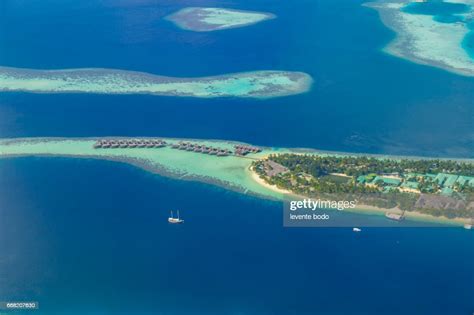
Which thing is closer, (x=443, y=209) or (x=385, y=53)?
(x=443, y=209)

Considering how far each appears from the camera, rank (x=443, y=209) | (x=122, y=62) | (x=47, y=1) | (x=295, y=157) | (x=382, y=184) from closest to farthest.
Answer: (x=443, y=209) < (x=382, y=184) < (x=295, y=157) < (x=122, y=62) < (x=47, y=1)

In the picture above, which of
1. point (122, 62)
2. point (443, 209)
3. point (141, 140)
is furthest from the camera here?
point (122, 62)

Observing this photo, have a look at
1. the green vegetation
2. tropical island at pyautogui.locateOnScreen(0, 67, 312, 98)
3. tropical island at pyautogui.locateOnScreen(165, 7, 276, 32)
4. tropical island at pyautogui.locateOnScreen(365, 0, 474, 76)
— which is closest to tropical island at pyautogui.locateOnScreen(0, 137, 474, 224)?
the green vegetation

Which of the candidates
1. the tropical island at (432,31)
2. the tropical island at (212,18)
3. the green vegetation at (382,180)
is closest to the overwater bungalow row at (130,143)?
the green vegetation at (382,180)

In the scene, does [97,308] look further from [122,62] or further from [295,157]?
[122,62]

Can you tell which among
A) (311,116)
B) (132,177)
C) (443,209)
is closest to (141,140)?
(132,177)

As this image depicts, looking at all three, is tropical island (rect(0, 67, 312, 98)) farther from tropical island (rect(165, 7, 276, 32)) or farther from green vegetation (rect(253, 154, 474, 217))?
tropical island (rect(165, 7, 276, 32))

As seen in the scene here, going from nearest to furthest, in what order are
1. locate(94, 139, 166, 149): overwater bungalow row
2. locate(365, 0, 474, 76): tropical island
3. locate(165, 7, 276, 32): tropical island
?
locate(94, 139, 166, 149): overwater bungalow row → locate(365, 0, 474, 76): tropical island → locate(165, 7, 276, 32): tropical island
